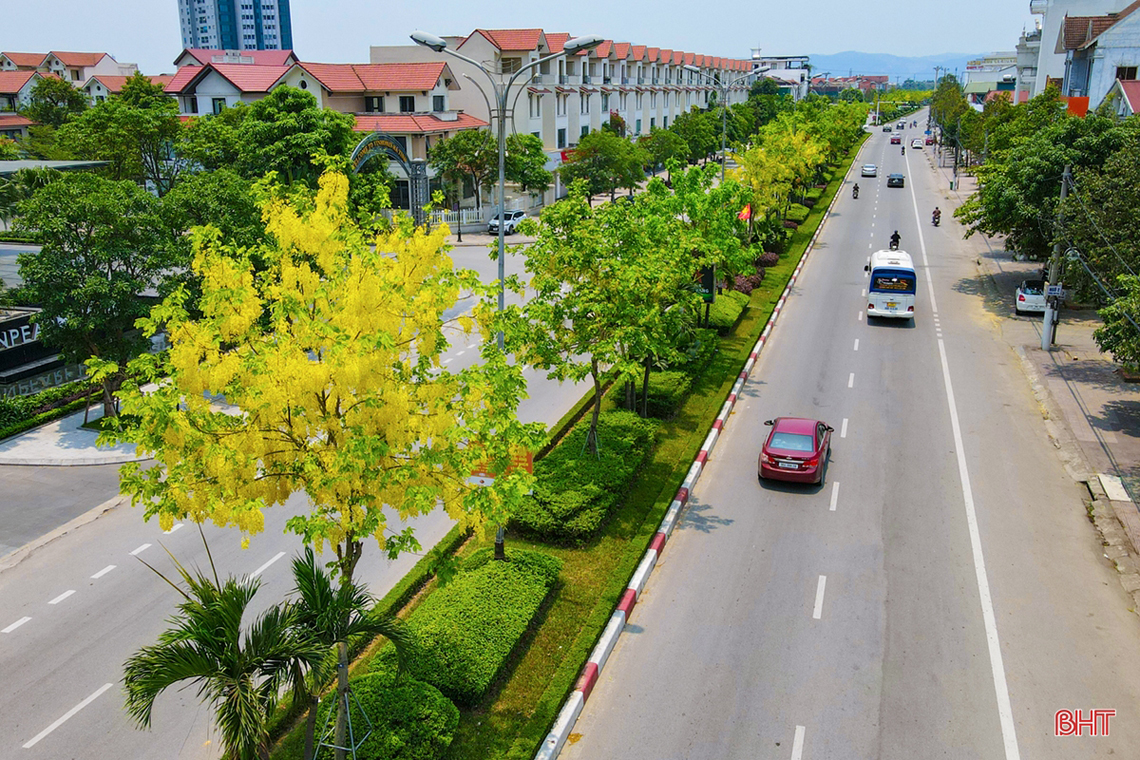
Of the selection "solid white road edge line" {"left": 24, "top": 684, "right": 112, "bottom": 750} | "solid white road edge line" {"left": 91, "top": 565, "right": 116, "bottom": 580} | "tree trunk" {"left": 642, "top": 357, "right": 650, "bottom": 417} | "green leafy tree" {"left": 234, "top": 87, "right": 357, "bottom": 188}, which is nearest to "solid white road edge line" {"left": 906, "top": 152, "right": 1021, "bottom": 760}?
"tree trunk" {"left": 642, "top": 357, "right": 650, "bottom": 417}

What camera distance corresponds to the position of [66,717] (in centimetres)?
1309

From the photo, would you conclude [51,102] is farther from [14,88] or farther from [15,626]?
[15,626]

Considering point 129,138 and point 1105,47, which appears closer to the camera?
point 129,138

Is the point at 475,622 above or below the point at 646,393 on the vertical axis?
below

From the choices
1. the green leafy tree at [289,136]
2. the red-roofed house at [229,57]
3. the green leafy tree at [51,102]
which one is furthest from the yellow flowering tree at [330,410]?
the green leafy tree at [51,102]

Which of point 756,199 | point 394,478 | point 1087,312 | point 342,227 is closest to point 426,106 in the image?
point 756,199

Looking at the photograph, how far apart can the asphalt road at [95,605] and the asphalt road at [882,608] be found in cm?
577

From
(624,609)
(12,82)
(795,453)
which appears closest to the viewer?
(624,609)

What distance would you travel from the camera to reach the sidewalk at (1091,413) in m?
19.1

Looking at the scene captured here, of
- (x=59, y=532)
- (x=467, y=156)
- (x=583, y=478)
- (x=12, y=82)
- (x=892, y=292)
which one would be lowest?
(x=59, y=532)

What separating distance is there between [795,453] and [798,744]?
889 centimetres

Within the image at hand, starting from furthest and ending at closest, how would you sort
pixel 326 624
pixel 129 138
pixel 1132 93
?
pixel 1132 93 → pixel 129 138 → pixel 326 624

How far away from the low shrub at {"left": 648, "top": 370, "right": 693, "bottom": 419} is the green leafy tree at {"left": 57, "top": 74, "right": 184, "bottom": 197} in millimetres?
33357

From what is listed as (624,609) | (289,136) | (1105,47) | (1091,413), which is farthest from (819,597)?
(1105,47)
